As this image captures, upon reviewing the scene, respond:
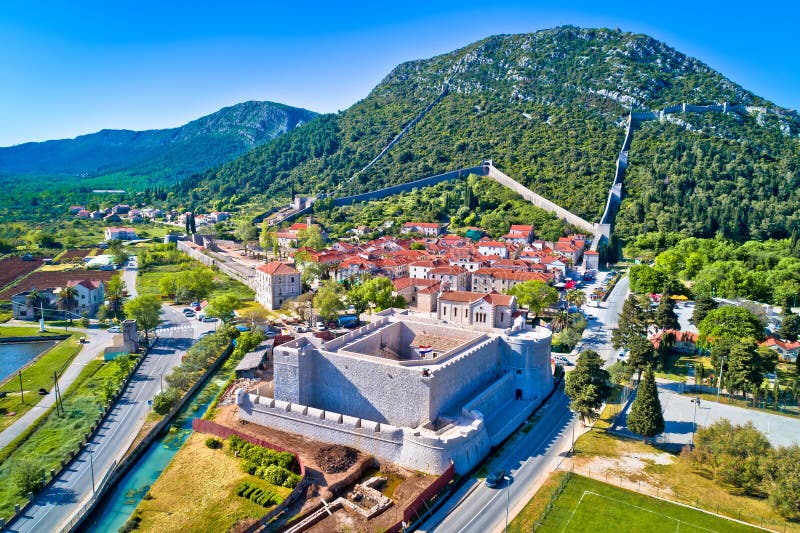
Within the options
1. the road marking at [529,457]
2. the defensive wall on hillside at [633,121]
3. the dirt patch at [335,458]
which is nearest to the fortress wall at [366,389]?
the dirt patch at [335,458]

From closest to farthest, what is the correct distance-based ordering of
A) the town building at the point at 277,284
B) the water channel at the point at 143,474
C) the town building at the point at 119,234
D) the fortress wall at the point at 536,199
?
the water channel at the point at 143,474 < the town building at the point at 277,284 < the fortress wall at the point at 536,199 < the town building at the point at 119,234

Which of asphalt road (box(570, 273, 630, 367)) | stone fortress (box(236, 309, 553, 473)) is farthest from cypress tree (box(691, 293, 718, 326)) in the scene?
stone fortress (box(236, 309, 553, 473))

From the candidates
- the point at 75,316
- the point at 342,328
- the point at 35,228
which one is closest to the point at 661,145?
the point at 342,328

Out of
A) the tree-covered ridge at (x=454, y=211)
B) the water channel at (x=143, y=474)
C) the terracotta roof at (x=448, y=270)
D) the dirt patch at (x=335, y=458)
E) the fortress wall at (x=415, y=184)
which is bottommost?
the water channel at (x=143, y=474)

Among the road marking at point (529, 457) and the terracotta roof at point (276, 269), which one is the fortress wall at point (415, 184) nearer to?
the terracotta roof at point (276, 269)

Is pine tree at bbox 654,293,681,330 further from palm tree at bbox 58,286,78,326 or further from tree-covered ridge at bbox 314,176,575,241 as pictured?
palm tree at bbox 58,286,78,326

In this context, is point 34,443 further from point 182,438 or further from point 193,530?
point 193,530
